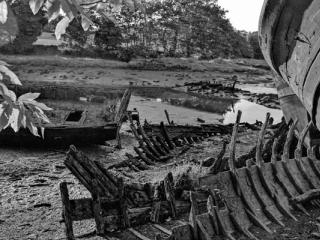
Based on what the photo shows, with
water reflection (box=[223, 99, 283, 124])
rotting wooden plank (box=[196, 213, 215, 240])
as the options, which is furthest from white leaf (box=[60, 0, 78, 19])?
water reflection (box=[223, 99, 283, 124])

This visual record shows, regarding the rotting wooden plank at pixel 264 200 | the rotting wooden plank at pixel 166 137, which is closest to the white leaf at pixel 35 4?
the rotting wooden plank at pixel 264 200

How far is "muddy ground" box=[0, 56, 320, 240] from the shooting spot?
20.8ft

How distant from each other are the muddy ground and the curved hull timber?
2.07 meters

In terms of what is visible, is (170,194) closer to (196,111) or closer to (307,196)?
(307,196)

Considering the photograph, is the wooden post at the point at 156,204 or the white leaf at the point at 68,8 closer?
the white leaf at the point at 68,8

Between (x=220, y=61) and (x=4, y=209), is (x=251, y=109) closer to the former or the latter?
(x=4, y=209)

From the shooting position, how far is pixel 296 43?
377cm

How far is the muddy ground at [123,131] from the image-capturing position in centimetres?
633

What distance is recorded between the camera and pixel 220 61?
41.6 m

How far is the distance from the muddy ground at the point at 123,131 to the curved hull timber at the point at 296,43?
81.5 inches

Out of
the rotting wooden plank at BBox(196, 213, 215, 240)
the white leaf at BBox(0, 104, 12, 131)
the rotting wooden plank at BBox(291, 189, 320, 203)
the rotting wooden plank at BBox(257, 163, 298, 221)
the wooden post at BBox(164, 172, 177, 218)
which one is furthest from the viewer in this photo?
the rotting wooden plank at BBox(291, 189, 320, 203)

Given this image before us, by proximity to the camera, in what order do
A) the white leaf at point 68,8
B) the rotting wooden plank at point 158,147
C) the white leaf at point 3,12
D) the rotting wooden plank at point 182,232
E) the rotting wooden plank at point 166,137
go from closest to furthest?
the white leaf at point 3,12 < the white leaf at point 68,8 < the rotting wooden plank at point 182,232 < the rotting wooden plank at point 158,147 < the rotting wooden plank at point 166,137

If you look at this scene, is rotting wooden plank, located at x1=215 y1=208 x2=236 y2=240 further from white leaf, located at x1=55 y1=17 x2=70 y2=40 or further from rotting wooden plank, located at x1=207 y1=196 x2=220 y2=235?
white leaf, located at x1=55 y1=17 x2=70 y2=40

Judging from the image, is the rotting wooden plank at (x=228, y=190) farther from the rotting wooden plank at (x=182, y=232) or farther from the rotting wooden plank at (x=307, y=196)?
the rotting wooden plank at (x=182, y=232)
